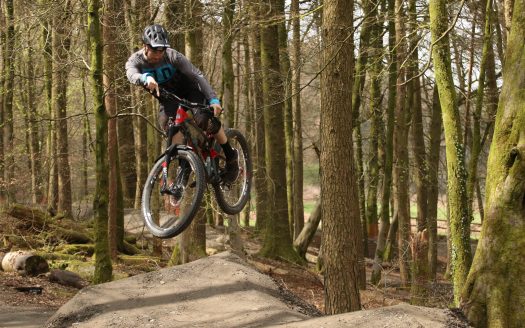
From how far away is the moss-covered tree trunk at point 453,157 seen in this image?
32.6 ft

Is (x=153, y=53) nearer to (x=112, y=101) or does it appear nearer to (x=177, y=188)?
(x=177, y=188)

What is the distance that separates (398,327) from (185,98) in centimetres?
319

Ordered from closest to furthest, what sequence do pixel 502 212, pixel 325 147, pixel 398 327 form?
pixel 398 327 < pixel 502 212 < pixel 325 147

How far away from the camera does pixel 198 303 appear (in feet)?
26.2

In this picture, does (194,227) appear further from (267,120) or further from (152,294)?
(152,294)

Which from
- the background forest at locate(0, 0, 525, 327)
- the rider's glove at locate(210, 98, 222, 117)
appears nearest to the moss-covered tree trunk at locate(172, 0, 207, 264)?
the background forest at locate(0, 0, 525, 327)

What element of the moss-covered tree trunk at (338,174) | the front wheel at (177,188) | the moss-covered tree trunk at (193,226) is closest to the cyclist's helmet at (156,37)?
the front wheel at (177,188)

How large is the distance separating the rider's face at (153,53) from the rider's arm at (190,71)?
4.1 inches

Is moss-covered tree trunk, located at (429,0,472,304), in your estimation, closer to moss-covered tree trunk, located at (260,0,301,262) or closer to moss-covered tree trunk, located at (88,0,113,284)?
moss-covered tree trunk, located at (88,0,113,284)

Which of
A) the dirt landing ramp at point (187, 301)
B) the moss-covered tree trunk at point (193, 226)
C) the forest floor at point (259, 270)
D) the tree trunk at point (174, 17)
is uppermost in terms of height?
the tree trunk at point (174, 17)

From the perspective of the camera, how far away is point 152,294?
830 centimetres

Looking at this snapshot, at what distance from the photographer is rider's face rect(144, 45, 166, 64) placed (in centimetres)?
662

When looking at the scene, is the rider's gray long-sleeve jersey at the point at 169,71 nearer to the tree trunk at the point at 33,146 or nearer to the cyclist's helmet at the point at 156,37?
the cyclist's helmet at the point at 156,37

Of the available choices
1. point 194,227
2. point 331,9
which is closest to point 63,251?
point 194,227
